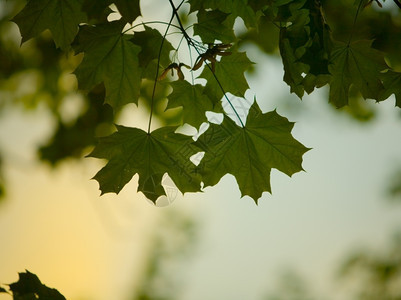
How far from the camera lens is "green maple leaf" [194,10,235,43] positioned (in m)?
1.49

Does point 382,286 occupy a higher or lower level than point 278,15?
higher

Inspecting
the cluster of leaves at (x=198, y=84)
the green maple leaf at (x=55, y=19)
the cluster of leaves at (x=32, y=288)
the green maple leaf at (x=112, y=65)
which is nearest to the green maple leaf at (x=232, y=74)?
the cluster of leaves at (x=198, y=84)

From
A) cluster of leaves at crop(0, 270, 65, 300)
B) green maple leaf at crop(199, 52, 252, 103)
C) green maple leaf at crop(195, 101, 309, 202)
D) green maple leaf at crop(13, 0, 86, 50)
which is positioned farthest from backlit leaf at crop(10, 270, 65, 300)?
green maple leaf at crop(199, 52, 252, 103)

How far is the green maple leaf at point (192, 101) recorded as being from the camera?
67.0 inches

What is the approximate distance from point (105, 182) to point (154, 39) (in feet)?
1.86

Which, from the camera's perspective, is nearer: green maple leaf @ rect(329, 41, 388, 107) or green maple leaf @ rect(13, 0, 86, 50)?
green maple leaf @ rect(13, 0, 86, 50)

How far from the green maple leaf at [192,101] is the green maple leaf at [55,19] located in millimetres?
440

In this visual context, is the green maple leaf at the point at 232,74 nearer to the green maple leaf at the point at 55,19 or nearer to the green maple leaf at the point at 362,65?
the green maple leaf at the point at 362,65

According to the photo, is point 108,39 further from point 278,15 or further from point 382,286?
point 382,286

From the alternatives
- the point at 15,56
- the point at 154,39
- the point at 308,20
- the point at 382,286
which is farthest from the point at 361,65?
the point at 382,286

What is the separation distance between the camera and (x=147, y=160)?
158 cm

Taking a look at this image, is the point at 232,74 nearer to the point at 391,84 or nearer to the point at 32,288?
the point at 391,84

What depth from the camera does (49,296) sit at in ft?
4.13

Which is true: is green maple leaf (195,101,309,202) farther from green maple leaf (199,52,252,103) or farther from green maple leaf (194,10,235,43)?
green maple leaf (194,10,235,43)
